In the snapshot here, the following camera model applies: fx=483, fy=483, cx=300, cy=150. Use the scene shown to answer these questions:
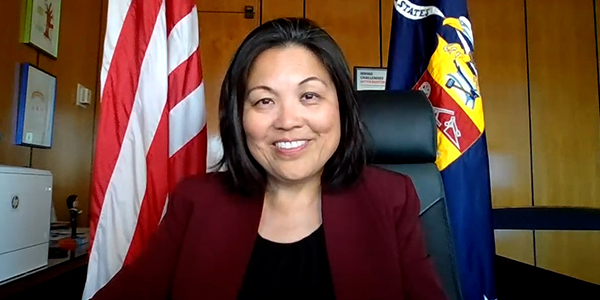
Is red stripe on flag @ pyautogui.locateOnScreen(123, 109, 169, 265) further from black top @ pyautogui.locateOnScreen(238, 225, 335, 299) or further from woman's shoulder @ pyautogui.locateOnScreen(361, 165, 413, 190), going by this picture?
woman's shoulder @ pyautogui.locateOnScreen(361, 165, 413, 190)

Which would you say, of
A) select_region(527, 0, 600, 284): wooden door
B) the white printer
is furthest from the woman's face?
select_region(527, 0, 600, 284): wooden door

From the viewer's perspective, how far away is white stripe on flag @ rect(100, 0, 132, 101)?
1.37 meters

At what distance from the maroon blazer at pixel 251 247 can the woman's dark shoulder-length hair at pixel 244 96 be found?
0.04 m

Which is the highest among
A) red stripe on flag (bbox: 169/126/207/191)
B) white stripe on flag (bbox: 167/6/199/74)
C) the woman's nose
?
white stripe on flag (bbox: 167/6/199/74)

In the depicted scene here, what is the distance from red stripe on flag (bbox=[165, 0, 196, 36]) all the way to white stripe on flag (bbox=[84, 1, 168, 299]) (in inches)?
3.7

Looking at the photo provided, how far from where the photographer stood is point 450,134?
1518 mm

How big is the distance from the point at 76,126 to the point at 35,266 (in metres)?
1.65

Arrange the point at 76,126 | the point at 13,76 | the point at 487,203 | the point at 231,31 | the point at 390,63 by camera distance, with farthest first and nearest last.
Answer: the point at 231,31 → the point at 76,126 → the point at 13,76 → the point at 390,63 → the point at 487,203

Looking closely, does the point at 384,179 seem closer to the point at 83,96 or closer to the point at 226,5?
the point at 83,96

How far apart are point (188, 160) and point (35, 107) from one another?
1391 mm

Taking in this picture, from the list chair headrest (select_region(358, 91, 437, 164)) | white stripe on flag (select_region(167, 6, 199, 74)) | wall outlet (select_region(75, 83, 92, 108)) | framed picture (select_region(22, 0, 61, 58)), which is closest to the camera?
chair headrest (select_region(358, 91, 437, 164))

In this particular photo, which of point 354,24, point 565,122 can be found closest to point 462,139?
point 354,24

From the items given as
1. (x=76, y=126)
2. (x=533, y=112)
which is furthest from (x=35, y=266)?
(x=533, y=112)

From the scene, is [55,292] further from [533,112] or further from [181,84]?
[533,112]
